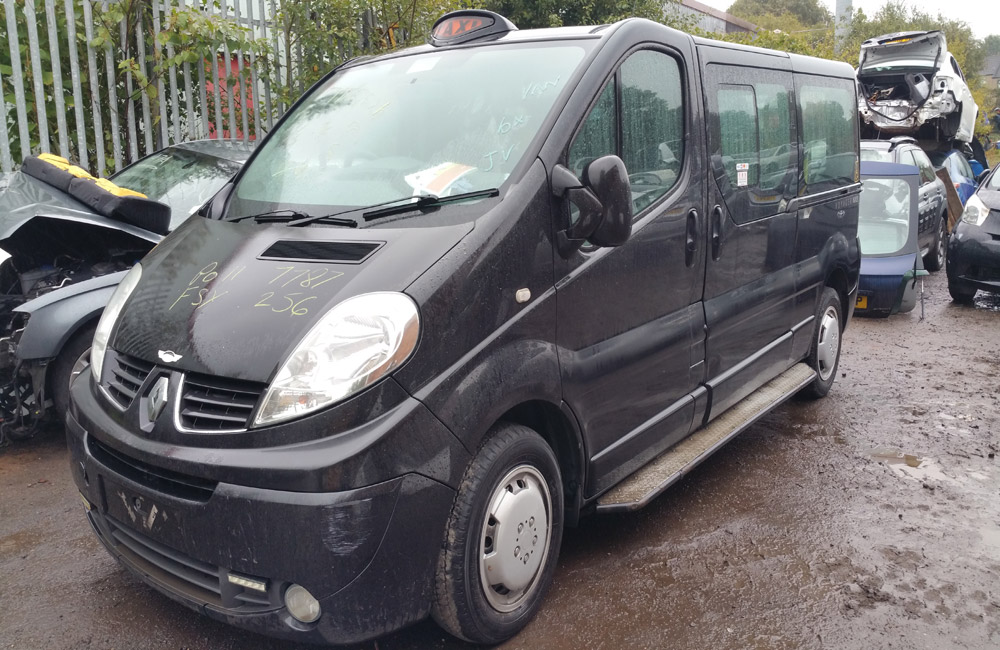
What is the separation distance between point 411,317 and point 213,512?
2.61 feet

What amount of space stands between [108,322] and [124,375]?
0.40 meters

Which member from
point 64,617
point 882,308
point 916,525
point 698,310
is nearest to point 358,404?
point 64,617

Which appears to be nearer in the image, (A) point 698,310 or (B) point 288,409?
(B) point 288,409

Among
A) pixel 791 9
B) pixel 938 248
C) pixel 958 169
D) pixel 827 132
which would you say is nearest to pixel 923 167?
pixel 938 248

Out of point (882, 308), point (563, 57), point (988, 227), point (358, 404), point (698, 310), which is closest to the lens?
point (358, 404)

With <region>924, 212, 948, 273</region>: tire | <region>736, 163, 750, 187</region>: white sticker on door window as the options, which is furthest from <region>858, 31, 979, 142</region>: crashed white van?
<region>736, 163, 750, 187</region>: white sticker on door window

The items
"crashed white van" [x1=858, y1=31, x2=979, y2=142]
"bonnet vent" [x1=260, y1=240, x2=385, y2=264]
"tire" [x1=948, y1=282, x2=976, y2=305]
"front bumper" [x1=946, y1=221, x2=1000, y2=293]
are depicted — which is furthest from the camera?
"crashed white van" [x1=858, y1=31, x2=979, y2=142]

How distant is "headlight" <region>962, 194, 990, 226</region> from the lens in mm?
9070

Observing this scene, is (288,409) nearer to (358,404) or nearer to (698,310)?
(358,404)

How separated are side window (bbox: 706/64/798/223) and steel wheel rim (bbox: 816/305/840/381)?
1.23 metres

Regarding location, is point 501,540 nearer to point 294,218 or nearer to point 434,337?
point 434,337

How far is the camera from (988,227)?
8.96 meters

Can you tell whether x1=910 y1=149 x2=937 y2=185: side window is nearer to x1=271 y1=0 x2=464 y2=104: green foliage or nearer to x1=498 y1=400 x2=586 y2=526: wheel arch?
x1=271 y1=0 x2=464 y2=104: green foliage

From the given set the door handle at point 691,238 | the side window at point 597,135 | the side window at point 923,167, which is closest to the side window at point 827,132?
the door handle at point 691,238
